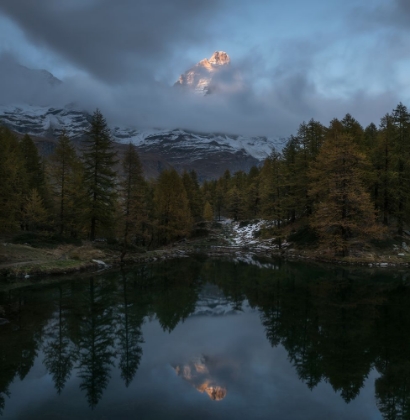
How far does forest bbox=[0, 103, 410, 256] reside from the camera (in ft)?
128

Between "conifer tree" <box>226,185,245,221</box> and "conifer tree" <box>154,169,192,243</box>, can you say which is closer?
"conifer tree" <box>154,169,192,243</box>

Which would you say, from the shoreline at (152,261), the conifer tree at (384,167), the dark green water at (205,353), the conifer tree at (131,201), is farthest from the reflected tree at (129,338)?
the conifer tree at (384,167)

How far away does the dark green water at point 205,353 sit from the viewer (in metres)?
10.9

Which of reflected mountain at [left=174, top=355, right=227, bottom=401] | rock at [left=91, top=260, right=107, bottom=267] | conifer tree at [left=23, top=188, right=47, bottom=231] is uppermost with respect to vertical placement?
conifer tree at [left=23, top=188, right=47, bottom=231]

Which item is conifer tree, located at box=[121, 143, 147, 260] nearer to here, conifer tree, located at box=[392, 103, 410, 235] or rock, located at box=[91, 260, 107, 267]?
rock, located at box=[91, 260, 107, 267]

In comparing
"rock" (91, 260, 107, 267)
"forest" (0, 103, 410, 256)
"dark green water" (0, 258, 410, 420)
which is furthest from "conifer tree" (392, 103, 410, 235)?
"rock" (91, 260, 107, 267)

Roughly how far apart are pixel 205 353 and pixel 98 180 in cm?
3165

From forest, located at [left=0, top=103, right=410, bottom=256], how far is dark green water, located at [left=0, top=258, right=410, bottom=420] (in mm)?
13674

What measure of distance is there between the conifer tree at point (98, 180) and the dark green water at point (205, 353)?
16645 millimetres

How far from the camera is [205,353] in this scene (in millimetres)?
15062

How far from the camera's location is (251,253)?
172 feet

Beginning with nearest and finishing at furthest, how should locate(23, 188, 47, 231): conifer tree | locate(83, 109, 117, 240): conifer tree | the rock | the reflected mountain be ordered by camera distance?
the reflected mountain → the rock → locate(83, 109, 117, 240): conifer tree → locate(23, 188, 47, 231): conifer tree

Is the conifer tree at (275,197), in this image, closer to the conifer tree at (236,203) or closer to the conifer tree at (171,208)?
the conifer tree at (171,208)

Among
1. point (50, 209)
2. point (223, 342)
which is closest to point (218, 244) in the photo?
point (50, 209)
